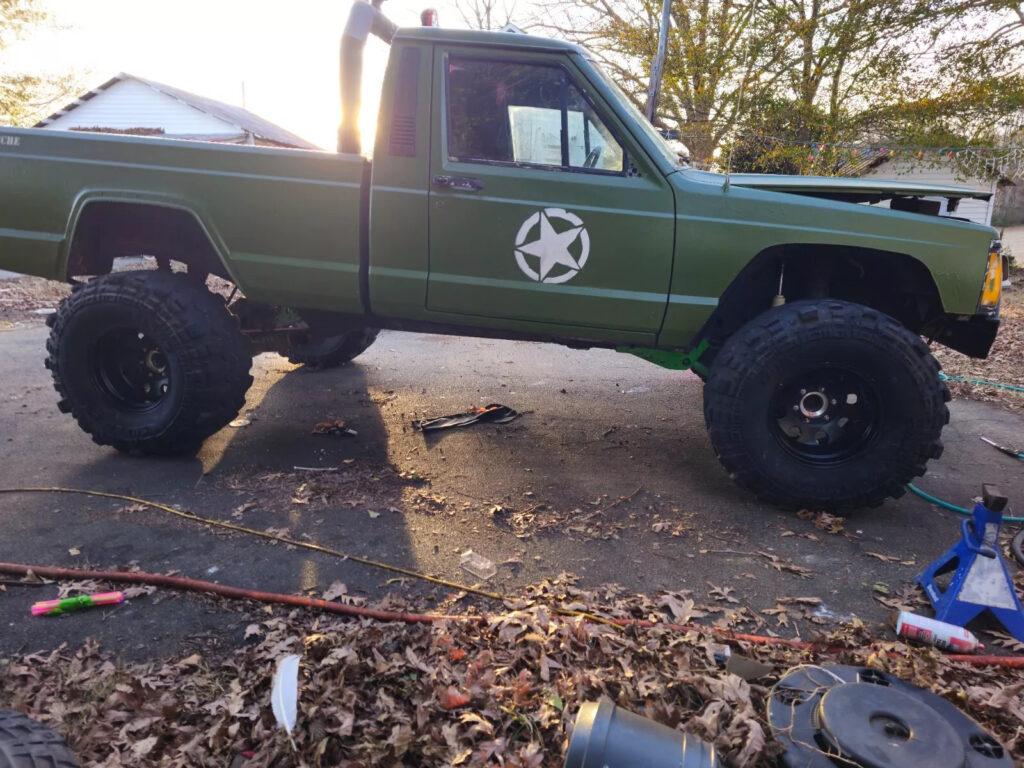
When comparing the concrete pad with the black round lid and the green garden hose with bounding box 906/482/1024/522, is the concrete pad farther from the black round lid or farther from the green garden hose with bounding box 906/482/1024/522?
the black round lid

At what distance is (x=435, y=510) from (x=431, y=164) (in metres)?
1.83

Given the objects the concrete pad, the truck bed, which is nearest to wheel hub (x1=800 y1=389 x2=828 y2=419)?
the concrete pad

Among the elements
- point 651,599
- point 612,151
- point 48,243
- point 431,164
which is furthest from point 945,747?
point 48,243

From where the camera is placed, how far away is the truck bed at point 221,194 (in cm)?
360

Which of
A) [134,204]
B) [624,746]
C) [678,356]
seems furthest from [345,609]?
[134,204]

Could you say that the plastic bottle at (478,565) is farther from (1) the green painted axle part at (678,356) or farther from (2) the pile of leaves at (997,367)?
(2) the pile of leaves at (997,367)

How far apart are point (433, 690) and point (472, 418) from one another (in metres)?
2.94

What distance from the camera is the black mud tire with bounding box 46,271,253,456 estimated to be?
379 cm

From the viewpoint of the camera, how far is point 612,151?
3.52 metres

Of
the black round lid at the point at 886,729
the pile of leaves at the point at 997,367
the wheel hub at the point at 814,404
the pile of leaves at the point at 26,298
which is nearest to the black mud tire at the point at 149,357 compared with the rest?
the wheel hub at the point at 814,404

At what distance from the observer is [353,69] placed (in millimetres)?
3797

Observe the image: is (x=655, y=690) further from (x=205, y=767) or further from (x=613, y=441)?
(x=613, y=441)

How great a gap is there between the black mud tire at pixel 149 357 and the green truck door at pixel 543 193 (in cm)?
139

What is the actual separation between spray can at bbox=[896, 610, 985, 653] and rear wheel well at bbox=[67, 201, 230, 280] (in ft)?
12.4
